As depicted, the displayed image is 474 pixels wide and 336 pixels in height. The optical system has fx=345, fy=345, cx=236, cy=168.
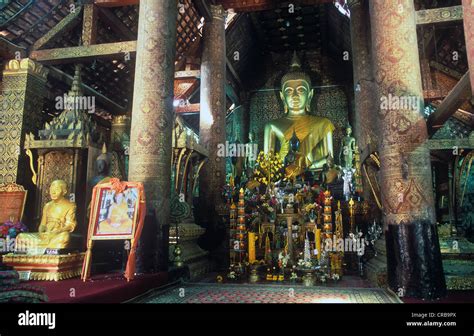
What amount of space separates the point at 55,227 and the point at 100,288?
1532 millimetres

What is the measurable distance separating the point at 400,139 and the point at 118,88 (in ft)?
24.1

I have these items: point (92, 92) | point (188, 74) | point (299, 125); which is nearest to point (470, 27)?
point (188, 74)

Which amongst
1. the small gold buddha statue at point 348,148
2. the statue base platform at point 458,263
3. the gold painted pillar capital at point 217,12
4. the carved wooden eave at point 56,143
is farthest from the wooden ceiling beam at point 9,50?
the small gold buddha statue at point 348,148

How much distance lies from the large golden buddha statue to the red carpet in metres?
7.87

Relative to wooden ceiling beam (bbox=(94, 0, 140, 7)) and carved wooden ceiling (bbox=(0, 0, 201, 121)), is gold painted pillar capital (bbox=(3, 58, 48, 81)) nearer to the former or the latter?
carved wooden ceiling (bbox=(0, 0, 201, 121))

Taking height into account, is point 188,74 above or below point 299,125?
above

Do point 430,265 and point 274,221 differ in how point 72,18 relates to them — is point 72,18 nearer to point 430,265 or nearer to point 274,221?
point 274,221

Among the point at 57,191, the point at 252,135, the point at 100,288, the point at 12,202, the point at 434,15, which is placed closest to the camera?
the point at 100,288

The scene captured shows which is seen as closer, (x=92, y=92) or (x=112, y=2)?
(x=112, y=2)

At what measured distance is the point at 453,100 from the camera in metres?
3.56

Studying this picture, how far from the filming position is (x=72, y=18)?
670 centimetres

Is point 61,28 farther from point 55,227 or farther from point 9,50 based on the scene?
point 55,227

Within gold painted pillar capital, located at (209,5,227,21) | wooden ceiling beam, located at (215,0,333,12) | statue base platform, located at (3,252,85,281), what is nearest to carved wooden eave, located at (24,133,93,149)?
statue base platform, located at (3,252,85,281)

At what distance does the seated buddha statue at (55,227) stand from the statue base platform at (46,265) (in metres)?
0.14
